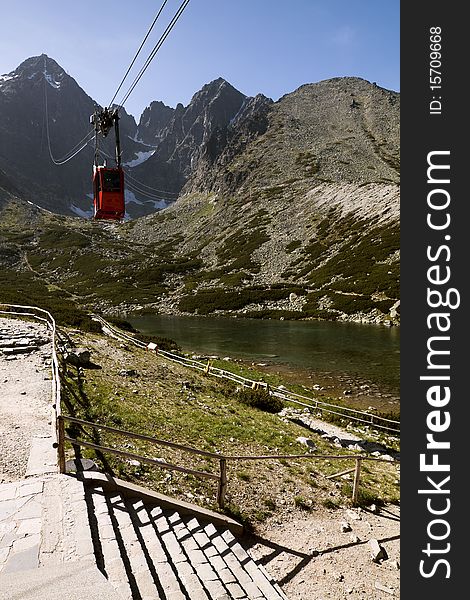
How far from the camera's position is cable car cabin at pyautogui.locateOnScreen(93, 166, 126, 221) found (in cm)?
2352

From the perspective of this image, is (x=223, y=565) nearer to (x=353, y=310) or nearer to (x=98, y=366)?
(x=98, y=366)

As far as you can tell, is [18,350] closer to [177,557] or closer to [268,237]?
[177,557]

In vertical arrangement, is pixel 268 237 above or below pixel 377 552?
above

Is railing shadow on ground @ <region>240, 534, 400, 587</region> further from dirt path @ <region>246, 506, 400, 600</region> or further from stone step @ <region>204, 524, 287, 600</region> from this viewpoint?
stone step @ <region>204, 524, 287, 600</region>

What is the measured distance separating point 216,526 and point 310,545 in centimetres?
243

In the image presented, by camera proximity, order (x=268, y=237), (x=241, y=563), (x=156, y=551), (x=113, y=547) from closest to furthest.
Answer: (x=113, y=547) → (x=156, y=551) → (x=241, y=563) → (x=268, y=237)

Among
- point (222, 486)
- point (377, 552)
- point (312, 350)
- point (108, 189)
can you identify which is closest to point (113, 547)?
point (222, 486)

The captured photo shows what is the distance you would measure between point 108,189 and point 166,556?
21.0 metres

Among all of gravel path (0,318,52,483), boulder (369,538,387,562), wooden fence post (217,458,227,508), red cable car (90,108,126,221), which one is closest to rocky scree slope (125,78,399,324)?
red cable car (90,108,126,221)

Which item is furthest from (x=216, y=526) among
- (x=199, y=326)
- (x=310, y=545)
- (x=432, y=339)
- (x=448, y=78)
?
(x=199, y=326)

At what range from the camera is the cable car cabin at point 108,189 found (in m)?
23.5

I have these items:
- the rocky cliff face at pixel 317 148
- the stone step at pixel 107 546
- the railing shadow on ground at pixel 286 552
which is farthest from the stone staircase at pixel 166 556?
the rocky cliff face at pixel 317 148

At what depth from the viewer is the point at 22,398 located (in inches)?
591

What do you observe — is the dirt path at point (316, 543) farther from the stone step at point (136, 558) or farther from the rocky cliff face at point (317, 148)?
the rocky cliff face at point (317, 148)
